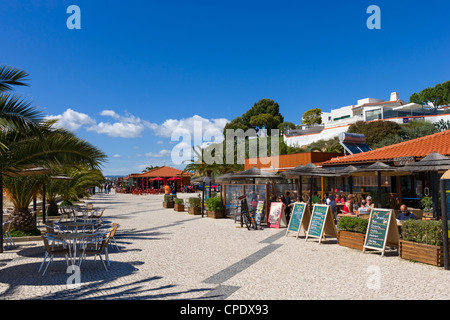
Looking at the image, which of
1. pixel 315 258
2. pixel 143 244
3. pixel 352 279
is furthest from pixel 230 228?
pixel 352 279

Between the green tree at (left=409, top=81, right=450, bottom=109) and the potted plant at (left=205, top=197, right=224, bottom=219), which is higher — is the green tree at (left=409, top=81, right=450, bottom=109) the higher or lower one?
the higher one

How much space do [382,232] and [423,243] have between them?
95 centimetres

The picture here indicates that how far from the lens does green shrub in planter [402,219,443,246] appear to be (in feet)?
22.1

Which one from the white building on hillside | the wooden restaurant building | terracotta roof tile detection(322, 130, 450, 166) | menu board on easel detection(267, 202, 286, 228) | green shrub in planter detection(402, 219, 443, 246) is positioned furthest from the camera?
the white building on hillside

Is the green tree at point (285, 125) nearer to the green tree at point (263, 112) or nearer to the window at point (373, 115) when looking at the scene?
the green tree at point (263, 112)

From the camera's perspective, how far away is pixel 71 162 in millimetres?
8602

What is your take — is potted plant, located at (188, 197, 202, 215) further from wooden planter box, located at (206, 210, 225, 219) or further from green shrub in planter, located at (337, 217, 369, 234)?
green shrub in planter, located at (337, 217, 369, 234)

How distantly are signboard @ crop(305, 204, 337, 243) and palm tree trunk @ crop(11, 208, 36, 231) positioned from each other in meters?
8.45

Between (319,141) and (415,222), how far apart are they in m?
49.9

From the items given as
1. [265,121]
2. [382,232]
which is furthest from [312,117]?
[382,232]

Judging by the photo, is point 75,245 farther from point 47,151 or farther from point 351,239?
point 351,239

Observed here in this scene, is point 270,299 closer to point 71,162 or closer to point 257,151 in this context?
point 71,162

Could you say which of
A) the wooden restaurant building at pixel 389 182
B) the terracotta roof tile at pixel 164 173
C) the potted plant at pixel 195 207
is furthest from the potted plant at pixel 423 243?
the terracotta roof tile at pixel 164 173

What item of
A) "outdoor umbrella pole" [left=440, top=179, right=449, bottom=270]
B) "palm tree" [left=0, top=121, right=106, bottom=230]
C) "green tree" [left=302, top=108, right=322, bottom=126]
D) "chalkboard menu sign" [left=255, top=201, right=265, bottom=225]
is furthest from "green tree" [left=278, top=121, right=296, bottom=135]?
"outdoor umbrella pole" [left=440, top=179, right=449, bottom=270]
